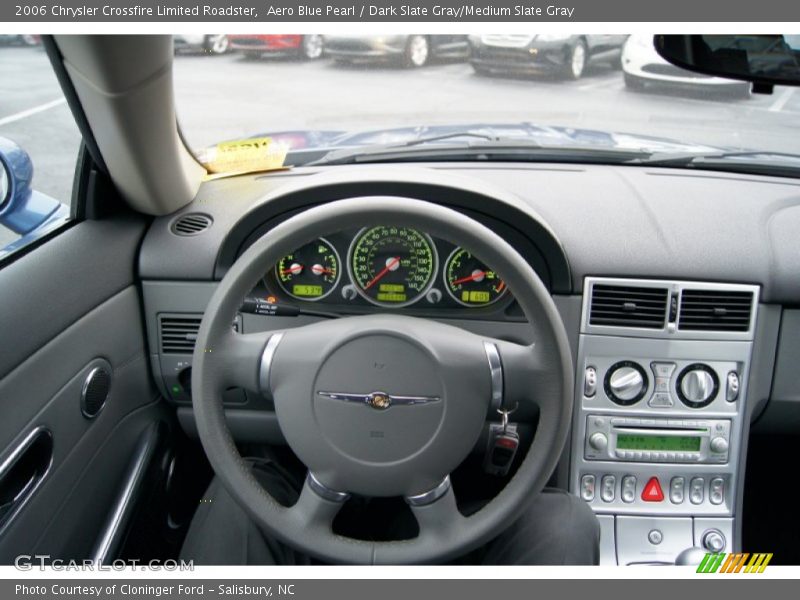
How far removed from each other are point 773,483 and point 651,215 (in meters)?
1.36

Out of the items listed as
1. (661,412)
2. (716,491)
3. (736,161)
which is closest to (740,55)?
(736,161)

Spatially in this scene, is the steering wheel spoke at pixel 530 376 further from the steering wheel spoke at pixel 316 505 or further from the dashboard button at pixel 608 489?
the dashboard button at pixel 608 489

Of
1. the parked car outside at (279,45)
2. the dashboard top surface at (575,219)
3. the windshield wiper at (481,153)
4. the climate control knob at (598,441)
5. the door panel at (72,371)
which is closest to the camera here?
the door panel at (72,371)

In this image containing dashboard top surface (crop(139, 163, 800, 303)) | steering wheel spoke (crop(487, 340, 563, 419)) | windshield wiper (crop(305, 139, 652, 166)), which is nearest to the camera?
steering wheel spoke (crop(487, 340, 563, 419))

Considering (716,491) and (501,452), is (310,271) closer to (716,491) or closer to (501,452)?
(501,452)

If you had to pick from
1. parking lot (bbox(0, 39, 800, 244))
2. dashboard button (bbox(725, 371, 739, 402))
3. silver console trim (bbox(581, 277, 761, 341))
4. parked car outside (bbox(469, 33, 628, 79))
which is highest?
parked car outside (bbox(469, 33, 628, 79))

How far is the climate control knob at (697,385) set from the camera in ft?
8.20

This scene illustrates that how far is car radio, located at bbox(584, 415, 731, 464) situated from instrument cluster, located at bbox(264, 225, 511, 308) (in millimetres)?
601

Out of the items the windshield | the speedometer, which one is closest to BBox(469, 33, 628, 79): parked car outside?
the windshield

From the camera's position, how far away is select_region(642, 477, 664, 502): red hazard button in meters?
2.64

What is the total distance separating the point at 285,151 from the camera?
110 inches

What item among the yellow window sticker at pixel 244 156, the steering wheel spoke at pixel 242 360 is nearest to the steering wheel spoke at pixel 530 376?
the steering wheel spoke at pixel 242 360

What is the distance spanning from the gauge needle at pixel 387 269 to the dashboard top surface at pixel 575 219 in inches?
8.1

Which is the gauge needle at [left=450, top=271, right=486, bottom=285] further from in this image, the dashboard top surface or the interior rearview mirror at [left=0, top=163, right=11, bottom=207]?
the interior rearview mirror at [left=0, top=163, right=11, bottom=207]
